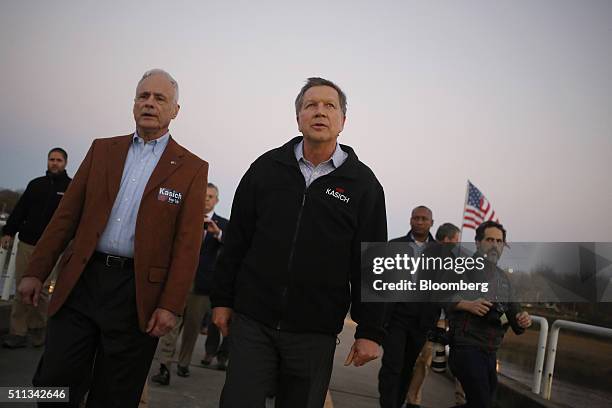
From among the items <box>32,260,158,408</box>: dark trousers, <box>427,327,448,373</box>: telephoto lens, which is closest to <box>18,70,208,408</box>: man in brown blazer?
<box>32,260,158,408</box>: dark trousers

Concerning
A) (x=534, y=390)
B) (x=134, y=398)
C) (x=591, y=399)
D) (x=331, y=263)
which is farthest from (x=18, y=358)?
(x=591, y=399)

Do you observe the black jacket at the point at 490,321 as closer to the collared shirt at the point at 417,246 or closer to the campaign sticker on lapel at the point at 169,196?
the collared shirt at the point at 417,246

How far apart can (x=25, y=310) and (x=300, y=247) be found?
4.96 meters

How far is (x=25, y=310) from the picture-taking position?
6582 millimetres

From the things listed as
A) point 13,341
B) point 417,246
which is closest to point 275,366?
point 417,246

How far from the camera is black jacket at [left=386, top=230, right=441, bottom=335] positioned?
5965mm

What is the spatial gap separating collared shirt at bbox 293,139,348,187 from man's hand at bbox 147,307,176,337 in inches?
41.8

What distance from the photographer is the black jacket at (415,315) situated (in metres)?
5.96

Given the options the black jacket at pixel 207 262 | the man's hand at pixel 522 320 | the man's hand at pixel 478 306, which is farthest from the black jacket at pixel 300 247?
the black jacket at pixel 207 262

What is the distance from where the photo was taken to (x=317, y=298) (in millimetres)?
2971

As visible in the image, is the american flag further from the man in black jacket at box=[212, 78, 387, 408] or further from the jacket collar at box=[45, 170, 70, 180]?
the man in black jacket at box=[212, 78, 387, 408]

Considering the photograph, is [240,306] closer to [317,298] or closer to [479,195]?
[317,298]

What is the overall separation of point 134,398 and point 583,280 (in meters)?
Answer: 6.60

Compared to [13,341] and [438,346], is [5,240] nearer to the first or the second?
[13,341]
